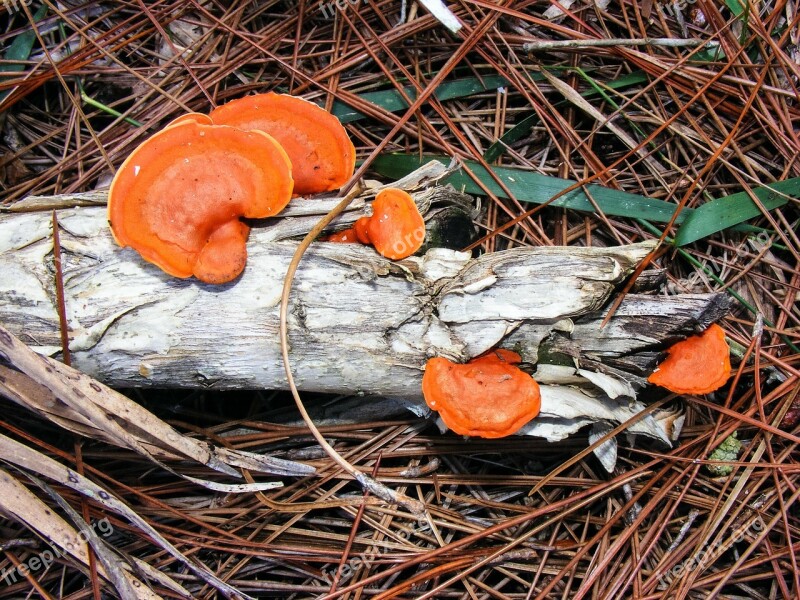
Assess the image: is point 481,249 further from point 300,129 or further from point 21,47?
point 21,47

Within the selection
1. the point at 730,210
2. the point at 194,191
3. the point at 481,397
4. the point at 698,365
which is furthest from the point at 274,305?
the point at 730,210

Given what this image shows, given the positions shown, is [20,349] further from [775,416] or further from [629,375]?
[775,416]

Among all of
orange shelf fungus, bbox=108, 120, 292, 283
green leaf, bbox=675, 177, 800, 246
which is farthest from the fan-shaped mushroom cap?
green leaf, bbox=675, 177, 800, 246

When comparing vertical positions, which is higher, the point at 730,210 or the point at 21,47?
the point at 21,47

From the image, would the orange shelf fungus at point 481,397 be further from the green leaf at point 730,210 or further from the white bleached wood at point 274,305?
the green leaf at point 730,210

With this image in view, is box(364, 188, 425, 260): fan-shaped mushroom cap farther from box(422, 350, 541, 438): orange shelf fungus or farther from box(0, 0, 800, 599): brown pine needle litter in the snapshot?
box(422, 350, 541, 438): orange shelf fungus

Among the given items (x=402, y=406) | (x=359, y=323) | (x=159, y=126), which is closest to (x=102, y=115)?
(x=159, y=126)
